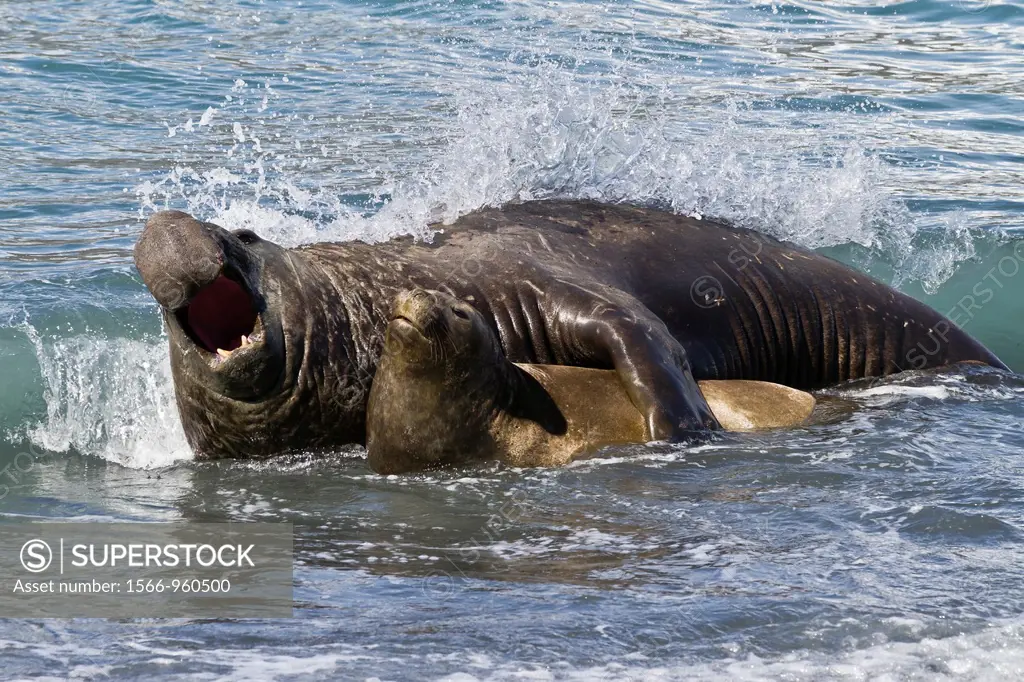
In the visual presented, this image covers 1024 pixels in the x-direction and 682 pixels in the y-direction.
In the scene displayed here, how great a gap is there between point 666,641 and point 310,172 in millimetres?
10579

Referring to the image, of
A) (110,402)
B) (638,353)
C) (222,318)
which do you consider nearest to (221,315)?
(222,318)

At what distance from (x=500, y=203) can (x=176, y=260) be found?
2761 millimetres

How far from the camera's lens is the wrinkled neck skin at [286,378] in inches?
276

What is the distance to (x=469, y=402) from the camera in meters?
6.86

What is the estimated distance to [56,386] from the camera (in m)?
8.75

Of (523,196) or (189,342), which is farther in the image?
(523,196)

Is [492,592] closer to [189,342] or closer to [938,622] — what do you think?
[938,622]

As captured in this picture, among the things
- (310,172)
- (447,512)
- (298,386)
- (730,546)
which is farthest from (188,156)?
(730,546)

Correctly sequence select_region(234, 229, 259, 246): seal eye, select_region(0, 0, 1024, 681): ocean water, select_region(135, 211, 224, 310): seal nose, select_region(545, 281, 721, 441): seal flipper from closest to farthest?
select_region(0, 0, 1024, 681): ocean water, select_region(135, 211, 224, 310): seal nose, select_region(545, 281, 721, 441): seal flipper, select_region(234, 229, 259, 246): seal eye

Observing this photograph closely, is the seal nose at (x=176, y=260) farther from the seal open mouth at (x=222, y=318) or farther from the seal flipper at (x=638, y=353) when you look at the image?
the seal flipper at (x=638, y=353)

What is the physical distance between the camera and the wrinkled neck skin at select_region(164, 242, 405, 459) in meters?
7.02

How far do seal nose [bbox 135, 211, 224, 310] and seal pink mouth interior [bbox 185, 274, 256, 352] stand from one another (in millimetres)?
328

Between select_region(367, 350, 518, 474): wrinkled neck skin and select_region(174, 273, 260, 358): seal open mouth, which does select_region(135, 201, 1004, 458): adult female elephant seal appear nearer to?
select_region(174, 273, 260, 358): seal open mouth

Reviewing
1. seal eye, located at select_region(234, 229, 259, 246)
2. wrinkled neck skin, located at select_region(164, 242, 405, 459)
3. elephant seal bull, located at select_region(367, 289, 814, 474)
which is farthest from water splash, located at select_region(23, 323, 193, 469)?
elephant seal bull, located at select_region(367, 289, 814, 474)
